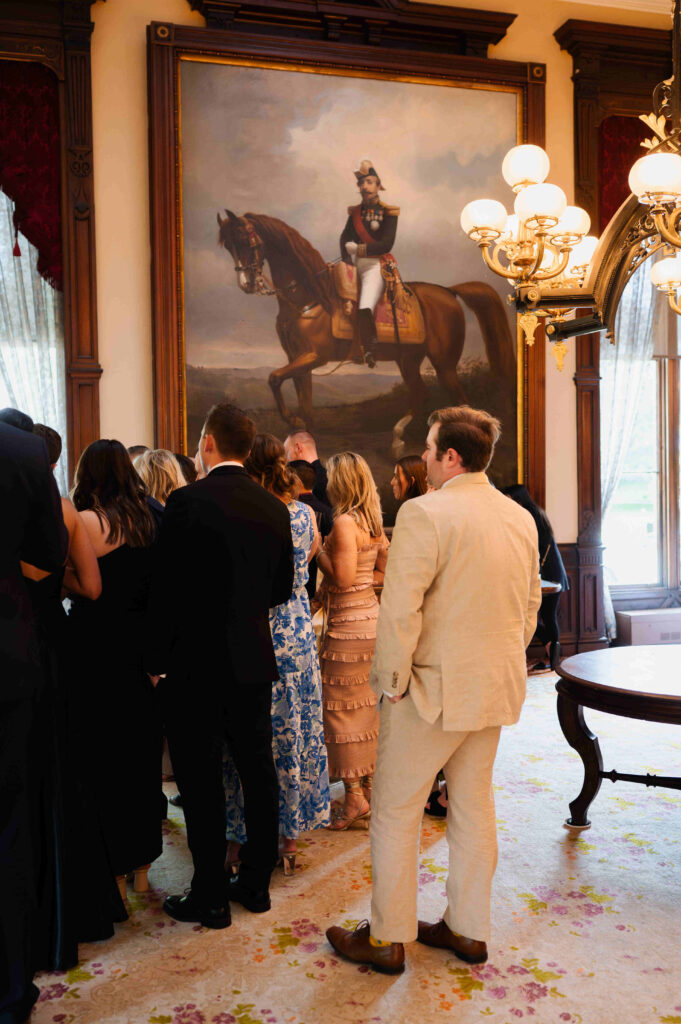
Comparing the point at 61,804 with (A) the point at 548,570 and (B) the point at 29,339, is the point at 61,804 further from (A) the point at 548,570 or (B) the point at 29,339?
(A) the point at 548,570

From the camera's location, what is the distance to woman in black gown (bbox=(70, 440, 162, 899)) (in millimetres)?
3166

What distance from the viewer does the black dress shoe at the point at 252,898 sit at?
329 centimetres

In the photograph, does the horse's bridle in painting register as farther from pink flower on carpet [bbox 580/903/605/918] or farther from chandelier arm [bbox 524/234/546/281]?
pink flower on carpet [bbox 580/903/605/918]

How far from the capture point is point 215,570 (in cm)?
307

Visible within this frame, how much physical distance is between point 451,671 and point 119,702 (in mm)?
1269

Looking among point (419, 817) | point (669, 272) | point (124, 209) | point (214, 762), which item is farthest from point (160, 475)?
point (124, 209)

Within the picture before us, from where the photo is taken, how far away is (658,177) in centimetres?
376

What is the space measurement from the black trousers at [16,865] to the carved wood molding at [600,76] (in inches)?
266

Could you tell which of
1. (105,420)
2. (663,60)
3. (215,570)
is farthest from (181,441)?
(663,60)

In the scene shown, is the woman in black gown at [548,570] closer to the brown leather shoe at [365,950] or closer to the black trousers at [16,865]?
the brown leather shoe at [365,950]

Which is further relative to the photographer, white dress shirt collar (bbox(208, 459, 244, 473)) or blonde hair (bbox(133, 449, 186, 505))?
blonde hair (bbox(133, 449, 186, 505))

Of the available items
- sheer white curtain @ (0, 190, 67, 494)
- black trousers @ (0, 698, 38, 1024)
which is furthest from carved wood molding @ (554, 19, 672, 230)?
black trousers @ (0, 698, 38, 1024)

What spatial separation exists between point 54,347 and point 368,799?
13.5 ft

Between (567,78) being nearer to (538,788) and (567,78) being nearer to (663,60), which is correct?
(663,60)
